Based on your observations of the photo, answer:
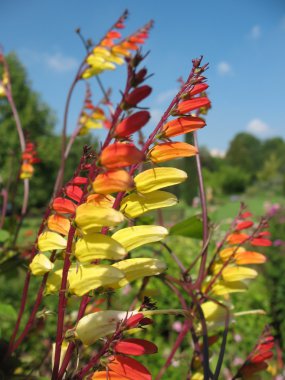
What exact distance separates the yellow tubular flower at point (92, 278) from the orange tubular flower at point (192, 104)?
7.7 inches

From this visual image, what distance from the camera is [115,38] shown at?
1.54 meters

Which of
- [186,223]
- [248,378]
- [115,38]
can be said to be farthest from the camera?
[115,38]

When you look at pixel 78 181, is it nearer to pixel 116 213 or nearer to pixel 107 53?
pixel 116 213

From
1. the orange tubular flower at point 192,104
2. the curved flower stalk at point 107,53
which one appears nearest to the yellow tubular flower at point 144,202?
the orange tubular flower at point 192,104

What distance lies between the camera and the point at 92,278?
42 centimetres

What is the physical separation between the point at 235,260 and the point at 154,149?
1.26 ft

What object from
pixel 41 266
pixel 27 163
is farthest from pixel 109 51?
pixel 41 266

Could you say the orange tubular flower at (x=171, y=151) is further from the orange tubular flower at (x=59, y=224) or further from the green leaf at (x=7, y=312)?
the green leaf at (x=7, y=312)

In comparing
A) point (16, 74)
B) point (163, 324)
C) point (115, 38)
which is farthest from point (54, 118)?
point (115, 38)

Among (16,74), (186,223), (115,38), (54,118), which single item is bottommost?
(186,223)

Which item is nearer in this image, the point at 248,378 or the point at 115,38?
the point at 248,378

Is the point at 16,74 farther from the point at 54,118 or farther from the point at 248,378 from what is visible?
the point at 248,378

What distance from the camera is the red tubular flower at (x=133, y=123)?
386mm

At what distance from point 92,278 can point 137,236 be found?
8 centimetres
